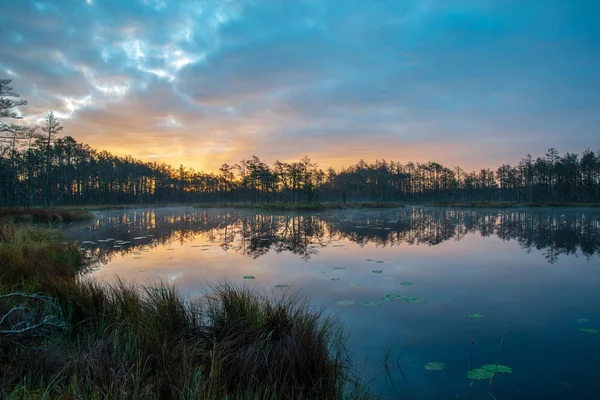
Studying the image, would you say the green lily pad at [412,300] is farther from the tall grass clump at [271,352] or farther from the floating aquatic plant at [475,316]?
the tall grass clump at [271,352]

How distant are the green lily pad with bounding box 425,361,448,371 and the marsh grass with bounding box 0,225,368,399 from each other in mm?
958

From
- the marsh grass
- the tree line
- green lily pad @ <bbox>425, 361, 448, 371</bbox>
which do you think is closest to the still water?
green lily pad @ <bbox>425, 361, 448, 371</bbox>

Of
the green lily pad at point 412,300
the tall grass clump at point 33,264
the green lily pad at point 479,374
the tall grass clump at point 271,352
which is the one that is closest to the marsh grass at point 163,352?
the tall grass clump at point 271,352

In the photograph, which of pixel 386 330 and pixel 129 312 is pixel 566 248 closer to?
pixel 386 330

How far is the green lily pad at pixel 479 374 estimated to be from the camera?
3.57m

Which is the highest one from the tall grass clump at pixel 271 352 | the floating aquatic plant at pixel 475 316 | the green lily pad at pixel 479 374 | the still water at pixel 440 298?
the tall grass clump at pixel 271 352

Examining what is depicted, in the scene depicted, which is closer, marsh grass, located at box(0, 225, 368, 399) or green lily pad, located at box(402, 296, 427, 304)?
marsh grass, located at box(0, 225, 368, 399)

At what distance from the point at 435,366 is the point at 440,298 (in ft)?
9.54

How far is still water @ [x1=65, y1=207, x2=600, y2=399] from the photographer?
3693mm

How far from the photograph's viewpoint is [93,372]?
2.71m

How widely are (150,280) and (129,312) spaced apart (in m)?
→ 3.73

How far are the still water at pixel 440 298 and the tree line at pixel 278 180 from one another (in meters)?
37.1

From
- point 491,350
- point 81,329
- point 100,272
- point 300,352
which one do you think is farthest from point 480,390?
point 100,272

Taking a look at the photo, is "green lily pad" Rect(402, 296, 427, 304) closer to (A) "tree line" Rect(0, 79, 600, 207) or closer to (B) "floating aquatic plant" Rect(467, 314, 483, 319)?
(B) "floating aquatic plant" Rect(467, 314, 483, 319)
